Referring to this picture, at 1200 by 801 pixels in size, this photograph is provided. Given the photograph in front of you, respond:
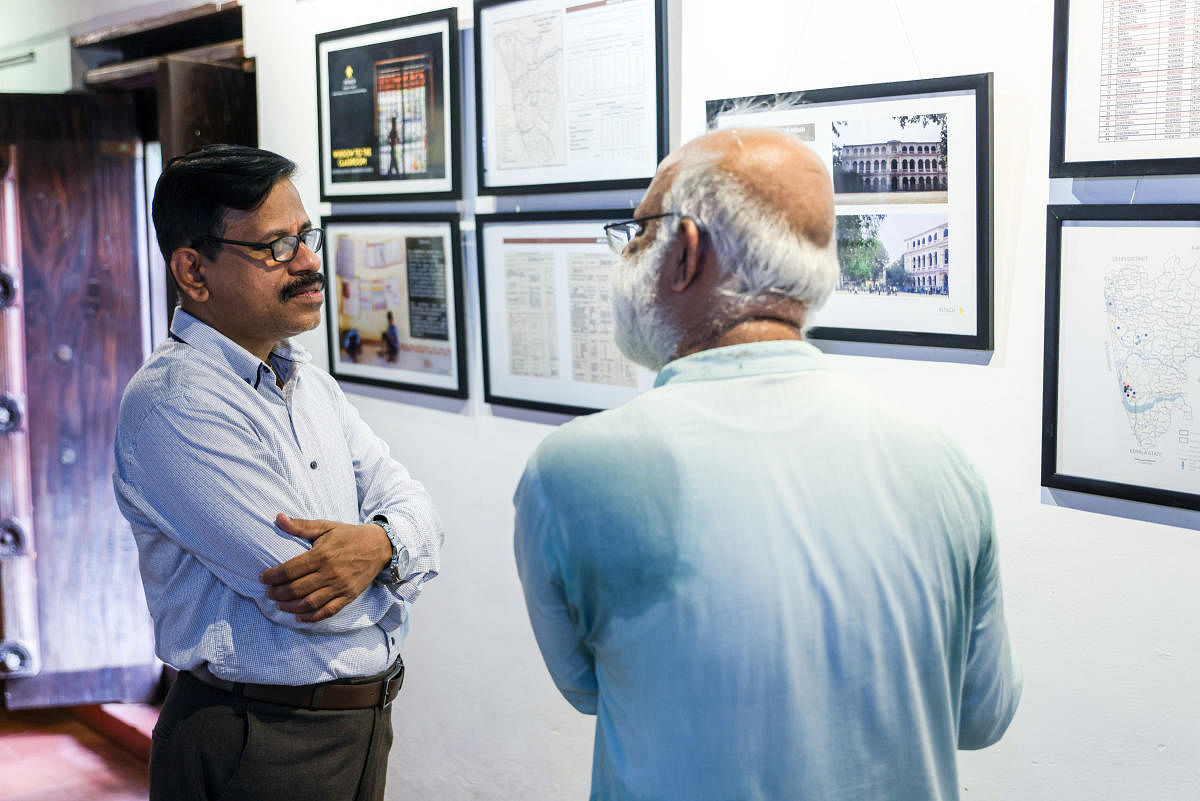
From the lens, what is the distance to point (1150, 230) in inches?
63.4

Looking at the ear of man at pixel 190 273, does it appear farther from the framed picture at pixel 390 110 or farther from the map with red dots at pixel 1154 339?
the map with red dots at pixel 1154 339

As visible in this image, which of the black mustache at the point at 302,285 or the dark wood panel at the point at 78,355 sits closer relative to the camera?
the black mustache at the point at 302,285

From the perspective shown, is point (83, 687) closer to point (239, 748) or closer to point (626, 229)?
point (239, 748)

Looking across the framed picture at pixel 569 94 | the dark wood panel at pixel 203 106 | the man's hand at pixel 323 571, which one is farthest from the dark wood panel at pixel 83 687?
the man's hand at pixel 323 571

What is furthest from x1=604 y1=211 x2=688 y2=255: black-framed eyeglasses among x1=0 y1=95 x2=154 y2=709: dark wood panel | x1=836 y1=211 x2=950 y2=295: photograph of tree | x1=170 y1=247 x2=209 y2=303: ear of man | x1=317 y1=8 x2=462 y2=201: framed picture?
x1=0 y1=95 x2=154 y2=709: dark wood panel

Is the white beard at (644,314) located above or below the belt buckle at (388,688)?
above

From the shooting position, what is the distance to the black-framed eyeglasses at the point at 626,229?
1.16m

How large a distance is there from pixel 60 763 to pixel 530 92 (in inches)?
114

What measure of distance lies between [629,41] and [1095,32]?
93 cm

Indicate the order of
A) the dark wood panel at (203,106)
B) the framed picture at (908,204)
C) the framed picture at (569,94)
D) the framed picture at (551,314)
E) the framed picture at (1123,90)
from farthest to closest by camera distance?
the dark wood panel at (203,106) → the framed picture at (551,314) → the framed picture at (569,94) → the framed picture at (908,204) → the framed picture at (1123,90)

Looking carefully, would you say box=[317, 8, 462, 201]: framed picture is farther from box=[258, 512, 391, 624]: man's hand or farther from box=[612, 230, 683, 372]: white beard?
box=[612, 230, 683, 372]: white beard

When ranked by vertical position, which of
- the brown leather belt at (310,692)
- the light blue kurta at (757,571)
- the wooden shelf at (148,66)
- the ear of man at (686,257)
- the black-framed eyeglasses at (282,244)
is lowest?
the brown leather belt at (310,692)

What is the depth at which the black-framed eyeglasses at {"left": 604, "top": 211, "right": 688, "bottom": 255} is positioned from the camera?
1.16m

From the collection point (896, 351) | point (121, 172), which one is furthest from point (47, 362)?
point (896, 351)
